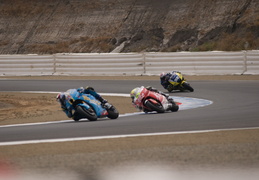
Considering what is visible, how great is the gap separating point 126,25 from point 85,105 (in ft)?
123

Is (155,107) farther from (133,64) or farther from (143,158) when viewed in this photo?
(133,64)

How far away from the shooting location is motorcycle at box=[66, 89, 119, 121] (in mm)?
12672

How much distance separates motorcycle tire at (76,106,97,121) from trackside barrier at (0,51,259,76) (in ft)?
48.4

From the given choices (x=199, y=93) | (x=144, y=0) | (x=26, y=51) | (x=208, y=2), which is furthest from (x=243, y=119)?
(x=26, y=51)

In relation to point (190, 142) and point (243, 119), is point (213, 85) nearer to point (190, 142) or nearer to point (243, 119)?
point (243, 119)

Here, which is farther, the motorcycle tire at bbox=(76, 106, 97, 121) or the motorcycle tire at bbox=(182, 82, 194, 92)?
the motorcycle tire at bbox=(182, 82, 194, 92)

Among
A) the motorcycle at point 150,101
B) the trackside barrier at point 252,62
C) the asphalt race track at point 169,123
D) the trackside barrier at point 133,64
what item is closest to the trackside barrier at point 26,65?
the trackside barrier at point 133,64

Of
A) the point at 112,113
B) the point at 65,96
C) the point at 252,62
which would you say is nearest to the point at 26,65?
the point at 252,62

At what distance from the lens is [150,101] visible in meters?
13.8

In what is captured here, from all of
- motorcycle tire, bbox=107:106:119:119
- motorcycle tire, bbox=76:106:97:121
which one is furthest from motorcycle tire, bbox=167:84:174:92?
motorcycle tire, bbox=76:106:97:121

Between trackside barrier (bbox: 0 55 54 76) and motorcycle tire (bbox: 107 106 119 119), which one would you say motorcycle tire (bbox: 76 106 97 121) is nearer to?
motorcycle tire (bbox: 107 106 119 119)

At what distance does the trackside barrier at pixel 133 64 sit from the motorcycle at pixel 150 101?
13.2 m

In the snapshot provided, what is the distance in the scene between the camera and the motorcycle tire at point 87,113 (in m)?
12.7

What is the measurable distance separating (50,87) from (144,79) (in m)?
4.39
